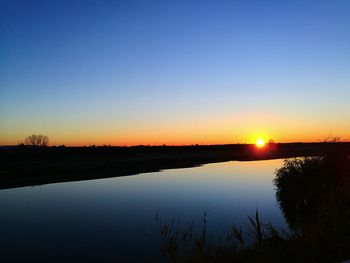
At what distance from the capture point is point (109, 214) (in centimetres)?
2344

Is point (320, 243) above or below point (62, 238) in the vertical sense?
above

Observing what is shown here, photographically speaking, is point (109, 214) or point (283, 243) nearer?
point (283, 243)

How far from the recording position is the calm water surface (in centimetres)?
1570

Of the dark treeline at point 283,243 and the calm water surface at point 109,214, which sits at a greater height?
the dark treeline at point 283,243

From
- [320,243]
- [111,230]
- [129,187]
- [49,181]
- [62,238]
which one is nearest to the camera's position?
[320,243]

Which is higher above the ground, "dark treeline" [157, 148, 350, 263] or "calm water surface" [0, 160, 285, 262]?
"dark treeline" [157, 148, 350, 263]

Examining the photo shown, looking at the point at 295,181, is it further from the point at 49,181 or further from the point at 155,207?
the point at 49,181

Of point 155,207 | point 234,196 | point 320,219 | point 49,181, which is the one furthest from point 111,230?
point 49,181

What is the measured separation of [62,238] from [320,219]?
35.6 ft

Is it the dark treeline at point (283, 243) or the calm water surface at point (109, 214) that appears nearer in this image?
the dark treeline at point (283, 243)

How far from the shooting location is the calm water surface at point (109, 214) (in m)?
15.7

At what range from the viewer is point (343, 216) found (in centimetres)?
1077

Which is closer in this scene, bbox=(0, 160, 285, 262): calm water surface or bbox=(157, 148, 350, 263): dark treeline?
bbox=(157, 148, 350, 263): dark treeline

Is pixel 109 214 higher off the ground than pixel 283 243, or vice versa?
pixel 283 243
